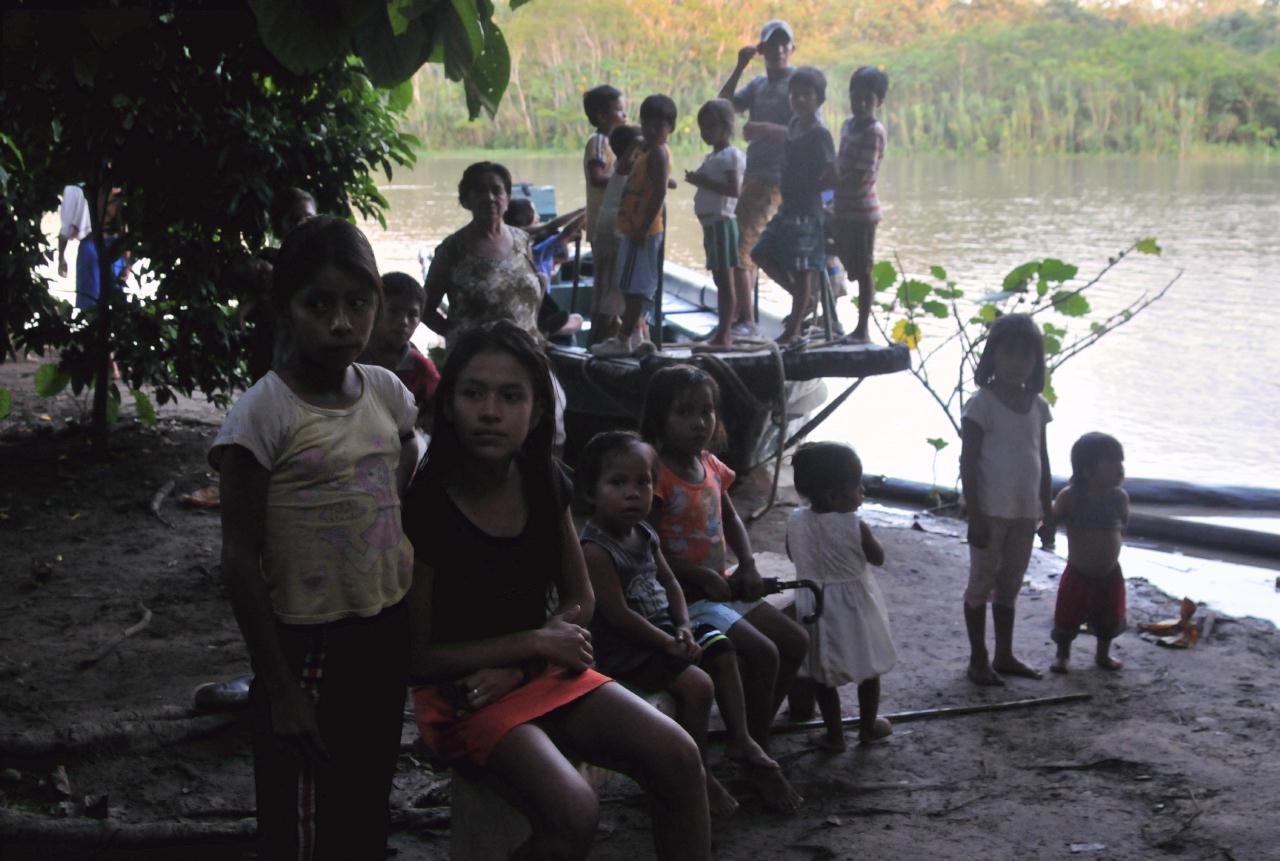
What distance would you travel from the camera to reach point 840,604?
372 cm

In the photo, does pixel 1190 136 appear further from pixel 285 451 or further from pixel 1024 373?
pixel 285 451

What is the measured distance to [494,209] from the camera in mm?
5051

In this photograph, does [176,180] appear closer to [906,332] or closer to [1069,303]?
[906,332]

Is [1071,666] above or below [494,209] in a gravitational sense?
below

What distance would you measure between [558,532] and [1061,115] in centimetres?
1896

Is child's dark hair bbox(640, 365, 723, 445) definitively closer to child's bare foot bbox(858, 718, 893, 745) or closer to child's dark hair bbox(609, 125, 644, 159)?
child's bare foot bbox(858, 718, 893, 745)

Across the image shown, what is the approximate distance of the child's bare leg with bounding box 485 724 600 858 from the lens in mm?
2227

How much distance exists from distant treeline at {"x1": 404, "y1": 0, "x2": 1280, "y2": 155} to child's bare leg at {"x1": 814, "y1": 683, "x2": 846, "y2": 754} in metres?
16.1

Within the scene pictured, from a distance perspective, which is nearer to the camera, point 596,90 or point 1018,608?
point 1018,608

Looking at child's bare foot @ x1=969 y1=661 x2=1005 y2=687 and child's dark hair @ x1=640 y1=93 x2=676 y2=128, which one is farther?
child's dark hair @ x1=640 y1=93 x2=676 y2=128

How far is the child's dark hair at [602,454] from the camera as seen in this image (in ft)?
9.97

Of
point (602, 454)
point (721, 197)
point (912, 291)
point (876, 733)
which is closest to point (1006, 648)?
point (876, 733)

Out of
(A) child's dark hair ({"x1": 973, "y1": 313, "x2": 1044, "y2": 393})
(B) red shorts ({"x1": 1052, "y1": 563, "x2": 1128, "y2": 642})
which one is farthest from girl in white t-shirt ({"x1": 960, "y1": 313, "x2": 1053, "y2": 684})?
(B) red shorts ({"x1": 1052, "y1": 563, "x2": 1128, "y2": 642})

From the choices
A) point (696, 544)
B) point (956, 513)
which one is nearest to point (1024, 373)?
point (696, 544)
